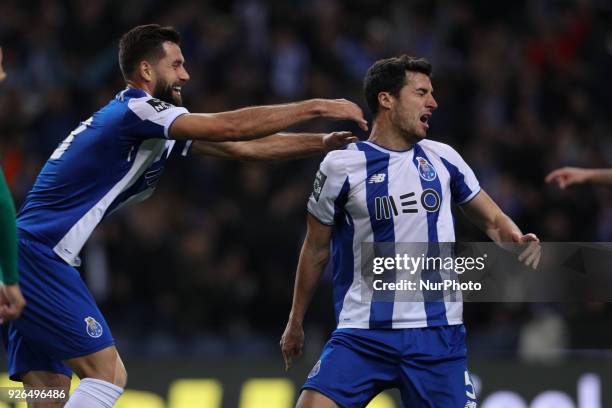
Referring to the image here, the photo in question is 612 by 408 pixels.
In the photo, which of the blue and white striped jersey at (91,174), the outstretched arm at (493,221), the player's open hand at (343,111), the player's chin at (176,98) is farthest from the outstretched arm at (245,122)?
the outstretched arm at (493,221)

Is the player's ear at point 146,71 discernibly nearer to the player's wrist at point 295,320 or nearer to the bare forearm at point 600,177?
the player's wrist at point 295,320

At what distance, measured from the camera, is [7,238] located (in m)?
5.59

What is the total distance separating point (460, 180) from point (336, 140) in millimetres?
741

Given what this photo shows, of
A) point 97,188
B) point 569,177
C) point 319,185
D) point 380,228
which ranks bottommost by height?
point 380,228

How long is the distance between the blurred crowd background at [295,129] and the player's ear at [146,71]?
4.65m

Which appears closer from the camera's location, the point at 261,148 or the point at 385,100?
the point at 385,100

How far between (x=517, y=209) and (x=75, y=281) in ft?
22.2

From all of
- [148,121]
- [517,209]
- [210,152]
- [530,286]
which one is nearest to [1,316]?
[148,121]

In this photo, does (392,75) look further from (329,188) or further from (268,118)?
(268,118)

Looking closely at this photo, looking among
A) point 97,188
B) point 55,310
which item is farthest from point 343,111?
point 55,310

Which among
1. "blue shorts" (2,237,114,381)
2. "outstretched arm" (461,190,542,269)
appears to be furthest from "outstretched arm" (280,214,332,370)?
"blue shorts" (2,237,114,381)

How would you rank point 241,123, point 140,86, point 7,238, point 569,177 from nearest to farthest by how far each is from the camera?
1. point 7,238
2. point 241,123
3. point 140,86
4. point 569,177

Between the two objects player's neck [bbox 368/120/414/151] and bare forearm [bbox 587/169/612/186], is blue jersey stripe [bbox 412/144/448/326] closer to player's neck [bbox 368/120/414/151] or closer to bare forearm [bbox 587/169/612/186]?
player's neck [bbox 368/120/414/151]

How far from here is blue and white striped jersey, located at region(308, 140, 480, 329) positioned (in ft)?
21.9
